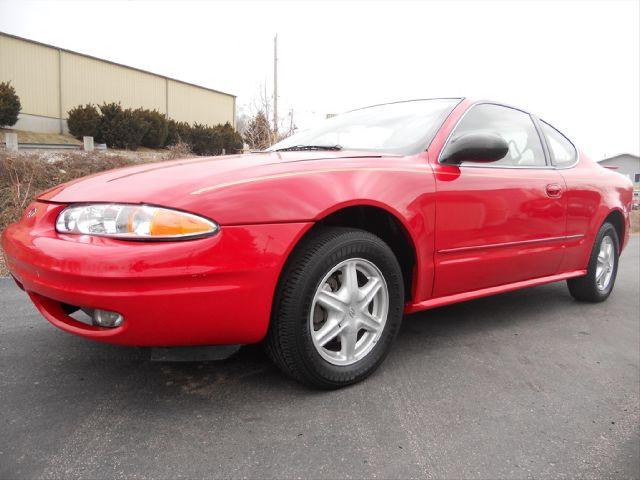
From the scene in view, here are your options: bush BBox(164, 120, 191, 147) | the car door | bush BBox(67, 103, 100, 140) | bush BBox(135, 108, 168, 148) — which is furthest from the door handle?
bush BBox(67, 103, 100, 140)

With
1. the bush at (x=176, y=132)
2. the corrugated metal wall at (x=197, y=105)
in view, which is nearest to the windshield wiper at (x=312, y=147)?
the bush at (x=176, y=132)

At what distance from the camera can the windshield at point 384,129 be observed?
2.64m

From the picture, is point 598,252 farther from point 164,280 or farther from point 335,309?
point 164,280

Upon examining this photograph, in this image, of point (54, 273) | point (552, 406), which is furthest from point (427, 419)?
point (54, 273)

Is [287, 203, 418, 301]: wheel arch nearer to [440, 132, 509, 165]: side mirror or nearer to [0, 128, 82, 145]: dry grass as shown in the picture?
[440, 132, 509, 165]: side mirror

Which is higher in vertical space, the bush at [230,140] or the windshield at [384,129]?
the bush at [230,140]

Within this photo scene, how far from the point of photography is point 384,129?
2.84 meters

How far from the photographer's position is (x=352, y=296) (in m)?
2.13

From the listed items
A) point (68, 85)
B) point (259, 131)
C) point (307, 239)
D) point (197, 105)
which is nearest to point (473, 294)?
point (307, 239)

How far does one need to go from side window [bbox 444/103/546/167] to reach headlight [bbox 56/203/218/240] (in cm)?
173

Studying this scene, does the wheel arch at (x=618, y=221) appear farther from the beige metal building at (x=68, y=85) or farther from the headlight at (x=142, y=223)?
the beige metal building at (x=68, y=85)

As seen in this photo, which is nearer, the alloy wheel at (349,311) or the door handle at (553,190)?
the alloy wheel at (349,311)

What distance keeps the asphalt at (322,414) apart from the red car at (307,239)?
0.26m

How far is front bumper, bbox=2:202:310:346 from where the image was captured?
1638mm
